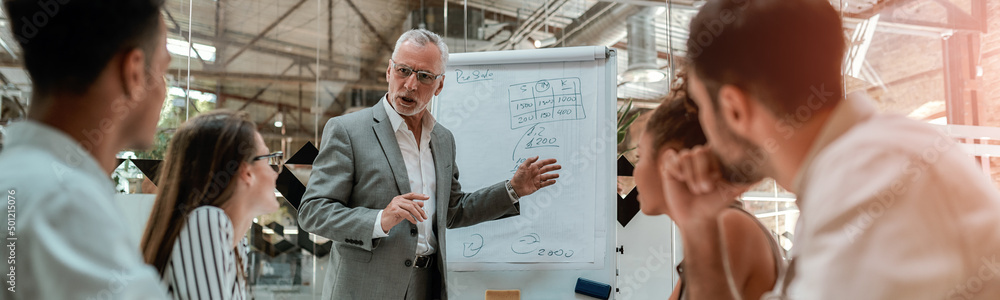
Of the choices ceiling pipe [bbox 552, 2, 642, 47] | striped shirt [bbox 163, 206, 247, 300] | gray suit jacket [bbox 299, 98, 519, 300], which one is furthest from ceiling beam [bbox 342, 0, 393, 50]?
striped shirt [bbox 163, 206, 247, 300]

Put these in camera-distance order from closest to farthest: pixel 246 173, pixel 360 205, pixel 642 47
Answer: pixel 246 173
pixel 360 205
pixel 642 47

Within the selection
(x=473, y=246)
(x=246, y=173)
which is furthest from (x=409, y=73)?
(x=246, y=173)

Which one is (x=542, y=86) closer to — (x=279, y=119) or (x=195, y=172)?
(x=195, y=172)

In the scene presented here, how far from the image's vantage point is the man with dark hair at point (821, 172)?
1.04 meters

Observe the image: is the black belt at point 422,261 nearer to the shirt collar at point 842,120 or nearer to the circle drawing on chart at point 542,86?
the circle drawing on chart at point 542,86

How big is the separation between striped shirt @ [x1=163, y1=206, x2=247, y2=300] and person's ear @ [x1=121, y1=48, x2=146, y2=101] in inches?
11.4

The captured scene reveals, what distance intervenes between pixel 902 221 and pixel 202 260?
48.1 inches

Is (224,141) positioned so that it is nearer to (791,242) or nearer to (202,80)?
(791,242)

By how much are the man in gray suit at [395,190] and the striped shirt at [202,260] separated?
67cm

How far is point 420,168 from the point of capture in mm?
2287

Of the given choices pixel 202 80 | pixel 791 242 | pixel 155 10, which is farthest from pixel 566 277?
pixel 202 80

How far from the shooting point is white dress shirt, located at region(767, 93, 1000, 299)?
1.03 metres

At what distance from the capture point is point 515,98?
2.69 m

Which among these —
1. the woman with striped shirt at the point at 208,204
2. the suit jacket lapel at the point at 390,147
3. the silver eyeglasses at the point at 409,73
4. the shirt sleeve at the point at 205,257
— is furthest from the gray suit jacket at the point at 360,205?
the shirt sleeve at the point at 205,257
